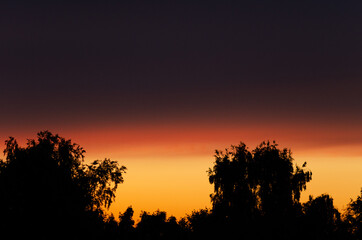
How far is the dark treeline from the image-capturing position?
2078 inches

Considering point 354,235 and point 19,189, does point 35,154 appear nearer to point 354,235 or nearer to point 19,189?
point 19,189

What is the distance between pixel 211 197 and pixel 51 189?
937 inches

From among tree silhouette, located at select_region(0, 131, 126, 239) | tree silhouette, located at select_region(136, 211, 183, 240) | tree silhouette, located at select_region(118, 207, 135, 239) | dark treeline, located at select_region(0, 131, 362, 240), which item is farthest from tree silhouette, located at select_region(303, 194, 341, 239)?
tree silhouette, located at select_region(118, 207, 135, 239)

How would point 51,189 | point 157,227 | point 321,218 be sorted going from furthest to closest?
1. point 157,227
2. point 321,218
3. point 51,189

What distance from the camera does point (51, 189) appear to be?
53.4 meters

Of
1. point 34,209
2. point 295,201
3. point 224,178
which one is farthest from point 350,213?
point 34,209

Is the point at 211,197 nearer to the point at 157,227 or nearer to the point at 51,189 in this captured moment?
→ the point at 51,189

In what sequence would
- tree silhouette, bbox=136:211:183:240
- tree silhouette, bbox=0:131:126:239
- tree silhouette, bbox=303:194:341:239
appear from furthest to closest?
tree silhouette, bbox=136:211:183:240, tree silhouette, bbox=303:194:341:239, tree silhouette, bbox=0:131:126:239

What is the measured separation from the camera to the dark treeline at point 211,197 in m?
52.8

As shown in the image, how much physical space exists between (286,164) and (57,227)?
97.8ft

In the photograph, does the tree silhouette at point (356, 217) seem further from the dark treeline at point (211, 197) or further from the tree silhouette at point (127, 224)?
the tree silhouette at point (127, 224)

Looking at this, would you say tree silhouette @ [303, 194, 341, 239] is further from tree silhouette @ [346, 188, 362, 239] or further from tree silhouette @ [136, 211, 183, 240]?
tree silhouette @ [136, 211, 183, 240]

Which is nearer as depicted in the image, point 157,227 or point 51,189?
point 51,189

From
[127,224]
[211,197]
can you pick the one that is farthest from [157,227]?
[211,197]
